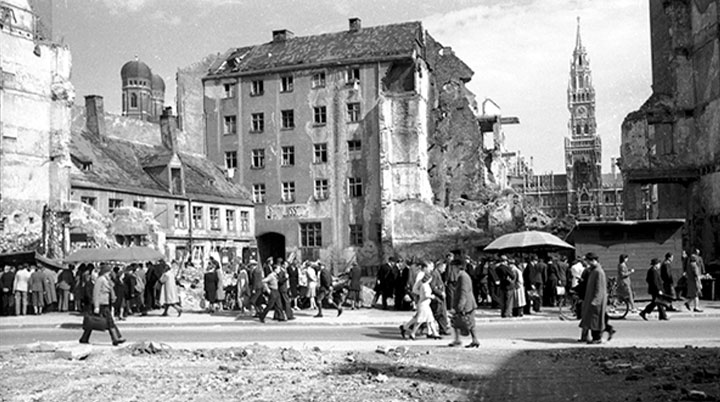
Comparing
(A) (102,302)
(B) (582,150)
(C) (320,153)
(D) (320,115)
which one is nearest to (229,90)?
(D) (320,115)

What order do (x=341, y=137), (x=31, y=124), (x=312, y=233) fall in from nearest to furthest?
(x=31, y=124) < (x=341, y=137) < (x=312, y=233)

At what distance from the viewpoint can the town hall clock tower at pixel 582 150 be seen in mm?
157250

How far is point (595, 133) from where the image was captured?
605ft

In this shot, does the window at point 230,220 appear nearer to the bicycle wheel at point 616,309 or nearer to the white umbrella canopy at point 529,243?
the white umbrella canopy at point 529,243

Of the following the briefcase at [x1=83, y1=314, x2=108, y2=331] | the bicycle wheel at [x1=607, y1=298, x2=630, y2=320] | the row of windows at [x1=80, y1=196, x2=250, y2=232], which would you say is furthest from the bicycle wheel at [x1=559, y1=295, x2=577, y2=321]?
the row of windows at [x1=80, y1=196, x2=250, y2=232]

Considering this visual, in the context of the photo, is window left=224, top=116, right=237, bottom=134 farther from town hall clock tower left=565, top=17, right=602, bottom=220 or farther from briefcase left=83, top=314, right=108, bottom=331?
town hall clock tower left=565, top=17, right=602, bottom=220

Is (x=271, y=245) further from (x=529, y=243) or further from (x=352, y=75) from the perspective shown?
(x=529, y=243)

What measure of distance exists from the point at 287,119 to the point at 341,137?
4339mm

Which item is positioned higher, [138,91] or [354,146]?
[138,91]

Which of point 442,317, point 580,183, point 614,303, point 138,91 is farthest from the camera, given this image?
point 580,183

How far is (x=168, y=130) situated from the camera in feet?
183

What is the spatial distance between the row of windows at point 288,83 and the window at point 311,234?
30.2 ft

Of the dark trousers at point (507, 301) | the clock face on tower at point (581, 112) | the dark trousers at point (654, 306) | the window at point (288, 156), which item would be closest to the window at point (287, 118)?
the window at point (288, 156)

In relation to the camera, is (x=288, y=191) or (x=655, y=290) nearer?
(x=655, y=290)
